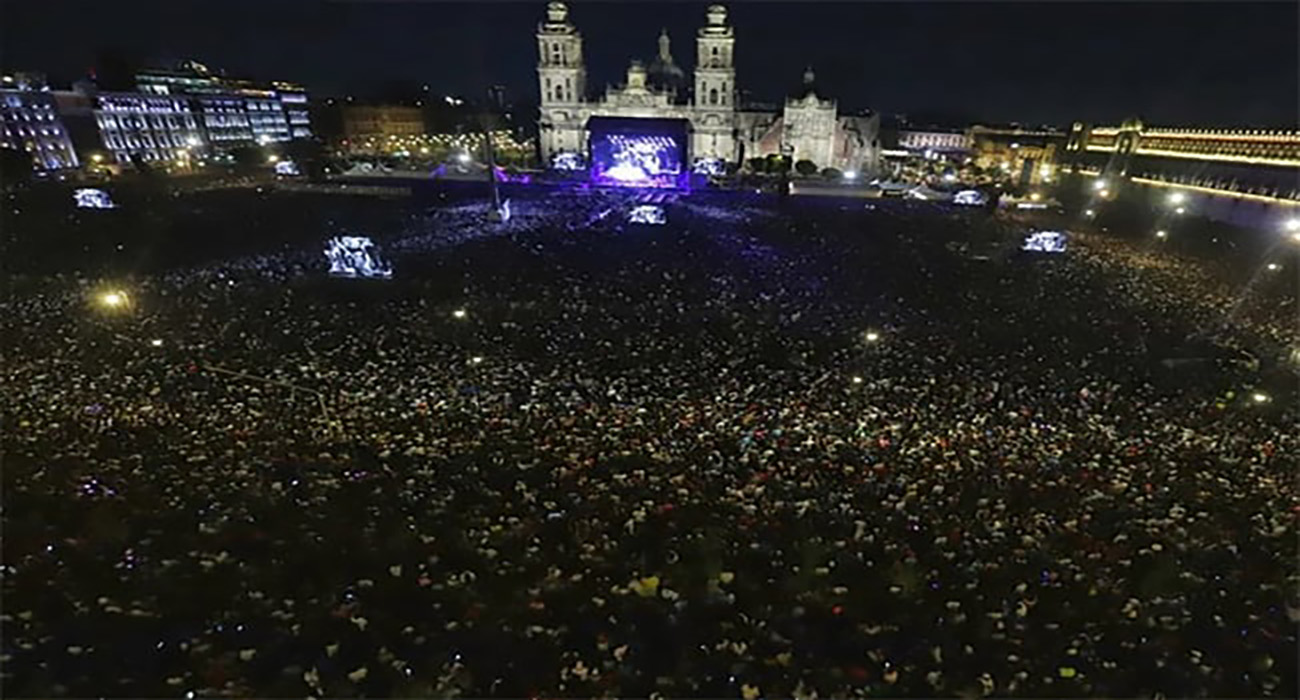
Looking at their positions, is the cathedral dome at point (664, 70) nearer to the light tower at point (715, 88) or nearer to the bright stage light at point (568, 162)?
the light tower at point (715, 88)

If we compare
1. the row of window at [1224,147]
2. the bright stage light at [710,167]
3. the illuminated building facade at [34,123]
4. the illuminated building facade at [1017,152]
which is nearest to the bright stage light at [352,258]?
the bright stage light at [710,167]

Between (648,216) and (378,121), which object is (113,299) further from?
(378,121)

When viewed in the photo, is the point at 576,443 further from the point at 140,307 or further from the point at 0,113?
the point at 0,113

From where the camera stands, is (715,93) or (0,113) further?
(715,93)

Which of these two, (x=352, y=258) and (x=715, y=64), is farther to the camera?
(x=715, y=64)

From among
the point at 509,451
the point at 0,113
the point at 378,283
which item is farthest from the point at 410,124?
the point at 509,451

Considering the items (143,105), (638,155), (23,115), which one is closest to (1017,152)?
(638,155)
